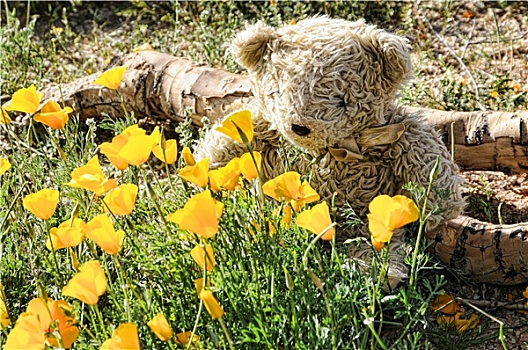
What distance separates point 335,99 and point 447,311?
0.70 meters

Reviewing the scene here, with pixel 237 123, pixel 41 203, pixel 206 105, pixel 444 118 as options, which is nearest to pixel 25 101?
pixel 41 203

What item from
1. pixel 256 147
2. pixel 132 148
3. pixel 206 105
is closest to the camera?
pixel 132 148

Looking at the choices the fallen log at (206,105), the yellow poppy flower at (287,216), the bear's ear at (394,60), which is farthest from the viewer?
the fallen log at (206,105)

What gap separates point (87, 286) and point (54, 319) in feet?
0.51

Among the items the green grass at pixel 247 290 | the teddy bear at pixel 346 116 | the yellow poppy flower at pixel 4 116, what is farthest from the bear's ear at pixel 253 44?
the yellow poppy flower at pixel 4 116

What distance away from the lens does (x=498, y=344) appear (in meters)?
2.22

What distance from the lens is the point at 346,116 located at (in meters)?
2.26

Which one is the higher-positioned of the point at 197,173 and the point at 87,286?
the point at 197,173

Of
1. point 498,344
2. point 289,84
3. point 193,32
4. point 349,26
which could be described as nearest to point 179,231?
point 289,84

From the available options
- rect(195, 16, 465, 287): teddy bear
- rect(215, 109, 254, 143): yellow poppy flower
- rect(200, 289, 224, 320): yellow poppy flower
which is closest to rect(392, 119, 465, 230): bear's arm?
rect(195, 16, 465, 287): teddy bear

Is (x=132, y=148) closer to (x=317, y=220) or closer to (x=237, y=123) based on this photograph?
(x=237, y=123)

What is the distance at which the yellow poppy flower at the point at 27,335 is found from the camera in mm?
1493

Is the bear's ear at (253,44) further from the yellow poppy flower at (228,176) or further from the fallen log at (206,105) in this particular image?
the yellow poppy flower at (228,176)

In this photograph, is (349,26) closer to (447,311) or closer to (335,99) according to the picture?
(335,99)
